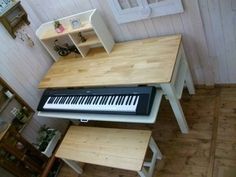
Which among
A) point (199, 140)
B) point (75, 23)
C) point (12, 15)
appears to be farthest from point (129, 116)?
point (12, 15)

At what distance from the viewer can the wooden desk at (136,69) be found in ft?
6.31

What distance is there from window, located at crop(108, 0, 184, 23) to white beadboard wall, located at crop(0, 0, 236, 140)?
0.07 meters

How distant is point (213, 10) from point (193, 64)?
1.92 feet

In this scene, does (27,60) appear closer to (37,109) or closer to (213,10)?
(37,109)

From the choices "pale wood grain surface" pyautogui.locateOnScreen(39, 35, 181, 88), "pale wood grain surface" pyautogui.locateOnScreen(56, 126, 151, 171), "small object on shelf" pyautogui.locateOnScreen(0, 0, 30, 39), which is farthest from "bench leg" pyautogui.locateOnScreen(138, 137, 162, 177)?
"small object on shelf" pyautogui.locateOnScreen(0, 0, 30, 39)

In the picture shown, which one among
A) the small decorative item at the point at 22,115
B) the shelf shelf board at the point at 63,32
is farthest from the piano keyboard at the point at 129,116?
the shelf shelf board at the point at 63,32

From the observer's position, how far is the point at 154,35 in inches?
90.1

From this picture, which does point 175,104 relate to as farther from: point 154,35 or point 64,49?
point 64,49

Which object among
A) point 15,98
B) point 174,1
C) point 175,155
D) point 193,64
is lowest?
point 175,155

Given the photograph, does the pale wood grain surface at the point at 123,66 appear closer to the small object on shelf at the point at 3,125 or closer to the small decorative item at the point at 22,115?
the small decorative item at the point at 22,115

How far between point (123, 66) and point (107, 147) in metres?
0.68

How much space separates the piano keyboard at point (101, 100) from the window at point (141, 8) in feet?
2.08

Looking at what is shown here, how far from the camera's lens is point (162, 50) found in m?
2.10

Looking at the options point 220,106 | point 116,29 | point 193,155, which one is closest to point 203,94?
point 220,106
